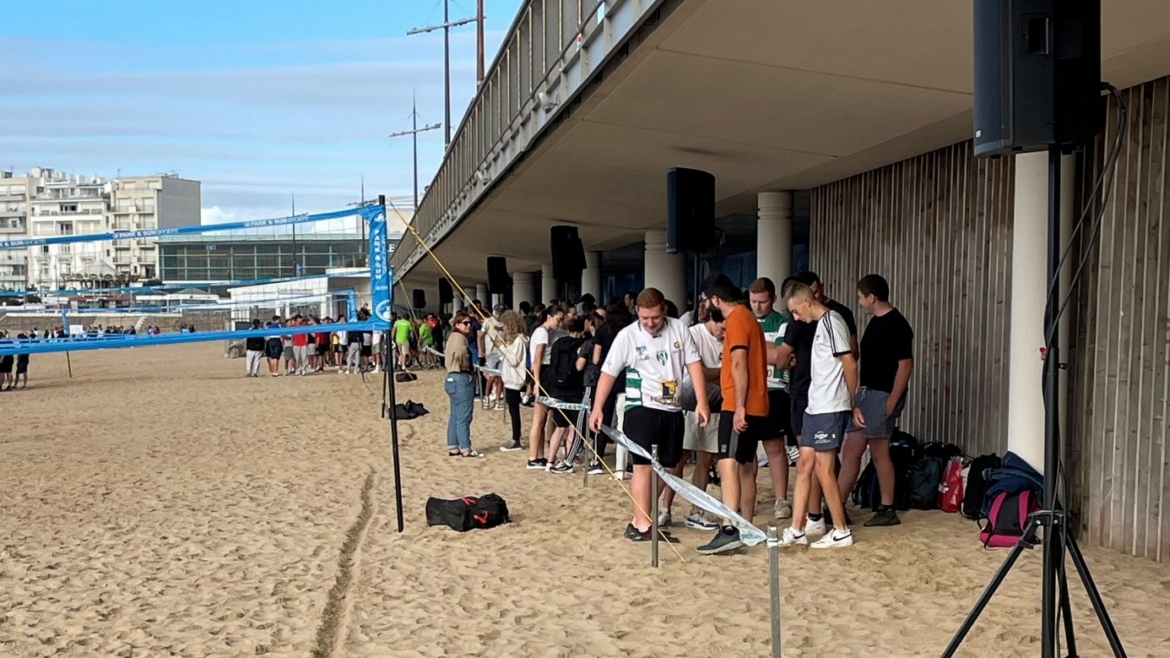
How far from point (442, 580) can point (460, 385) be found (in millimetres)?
5152

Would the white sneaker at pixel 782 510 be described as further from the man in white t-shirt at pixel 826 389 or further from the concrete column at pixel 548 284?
the concrete column at pixel 548 284

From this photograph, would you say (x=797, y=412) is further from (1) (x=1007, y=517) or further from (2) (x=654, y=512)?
(2) (x=654, y=512)

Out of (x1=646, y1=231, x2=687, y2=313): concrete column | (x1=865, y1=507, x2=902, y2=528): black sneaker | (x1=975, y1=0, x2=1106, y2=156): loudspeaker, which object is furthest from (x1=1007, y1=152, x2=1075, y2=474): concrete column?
(x1=646, y1=231, x2=687, y2=313): concrete column

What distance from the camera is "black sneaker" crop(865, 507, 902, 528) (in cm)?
791

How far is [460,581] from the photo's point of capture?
6852 mm

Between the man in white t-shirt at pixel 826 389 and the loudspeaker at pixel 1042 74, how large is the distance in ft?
10.4

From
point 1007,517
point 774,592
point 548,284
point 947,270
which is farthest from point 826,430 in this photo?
point 548,284

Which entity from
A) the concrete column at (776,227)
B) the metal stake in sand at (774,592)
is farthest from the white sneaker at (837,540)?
the concrete column at (776,227)

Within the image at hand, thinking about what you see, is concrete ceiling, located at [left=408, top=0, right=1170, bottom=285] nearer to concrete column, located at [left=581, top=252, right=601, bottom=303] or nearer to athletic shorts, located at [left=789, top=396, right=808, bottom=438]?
athletic shorts, located at [left=789, top=396, right=808, bottom=438]

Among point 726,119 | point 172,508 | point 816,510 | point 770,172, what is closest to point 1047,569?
point 816,510

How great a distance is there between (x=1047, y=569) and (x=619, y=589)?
3054 mm

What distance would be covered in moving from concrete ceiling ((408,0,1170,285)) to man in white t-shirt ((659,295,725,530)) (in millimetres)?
1643

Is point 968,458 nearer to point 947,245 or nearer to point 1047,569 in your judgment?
point 947,245

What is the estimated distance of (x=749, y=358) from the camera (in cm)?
706
